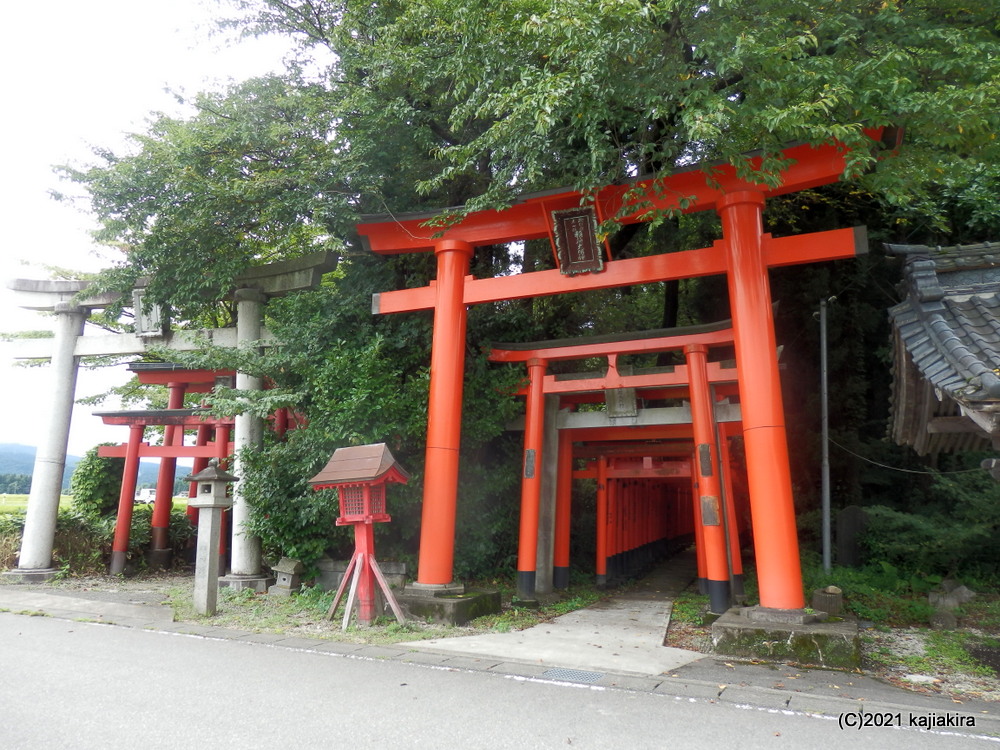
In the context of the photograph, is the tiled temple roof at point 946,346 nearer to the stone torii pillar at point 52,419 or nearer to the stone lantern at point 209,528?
the stone lantern at point 209,528

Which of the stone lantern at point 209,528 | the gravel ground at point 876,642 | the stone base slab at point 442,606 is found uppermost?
the stone lantern at point 209,528

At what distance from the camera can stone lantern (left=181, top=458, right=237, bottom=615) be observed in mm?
7910

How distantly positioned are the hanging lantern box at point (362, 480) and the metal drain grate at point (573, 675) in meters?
2.64

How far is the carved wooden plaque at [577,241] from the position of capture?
26.2 ft

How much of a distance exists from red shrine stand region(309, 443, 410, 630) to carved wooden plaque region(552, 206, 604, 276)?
322cm

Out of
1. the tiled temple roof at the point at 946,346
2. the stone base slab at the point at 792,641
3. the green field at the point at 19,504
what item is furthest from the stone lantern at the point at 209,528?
the tiled temple roof at the point at 946,346

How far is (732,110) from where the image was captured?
19.3 ft

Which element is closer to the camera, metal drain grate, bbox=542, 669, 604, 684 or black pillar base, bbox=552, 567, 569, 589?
metal drain grate, bbox=542, 669, 604, 684

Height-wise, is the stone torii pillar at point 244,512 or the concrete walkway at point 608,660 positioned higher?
the stone torii pillar at point 244,512

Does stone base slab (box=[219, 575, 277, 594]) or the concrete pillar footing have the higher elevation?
the concrete pillar footing

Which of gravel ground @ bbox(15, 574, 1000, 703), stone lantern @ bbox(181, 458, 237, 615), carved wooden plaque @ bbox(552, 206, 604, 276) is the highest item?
carved wooden plaque @ bbox(552, 206, 604, 276)

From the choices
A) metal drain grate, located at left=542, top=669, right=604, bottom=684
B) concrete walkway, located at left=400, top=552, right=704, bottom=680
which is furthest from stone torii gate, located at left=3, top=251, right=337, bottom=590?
metal drain grate, located at left=542, top=669, right=604, bottom=684

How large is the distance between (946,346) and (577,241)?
4.43m

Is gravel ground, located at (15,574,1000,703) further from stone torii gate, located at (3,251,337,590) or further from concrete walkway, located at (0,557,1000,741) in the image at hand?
stone torii gate, located at (3,251,337,590)
